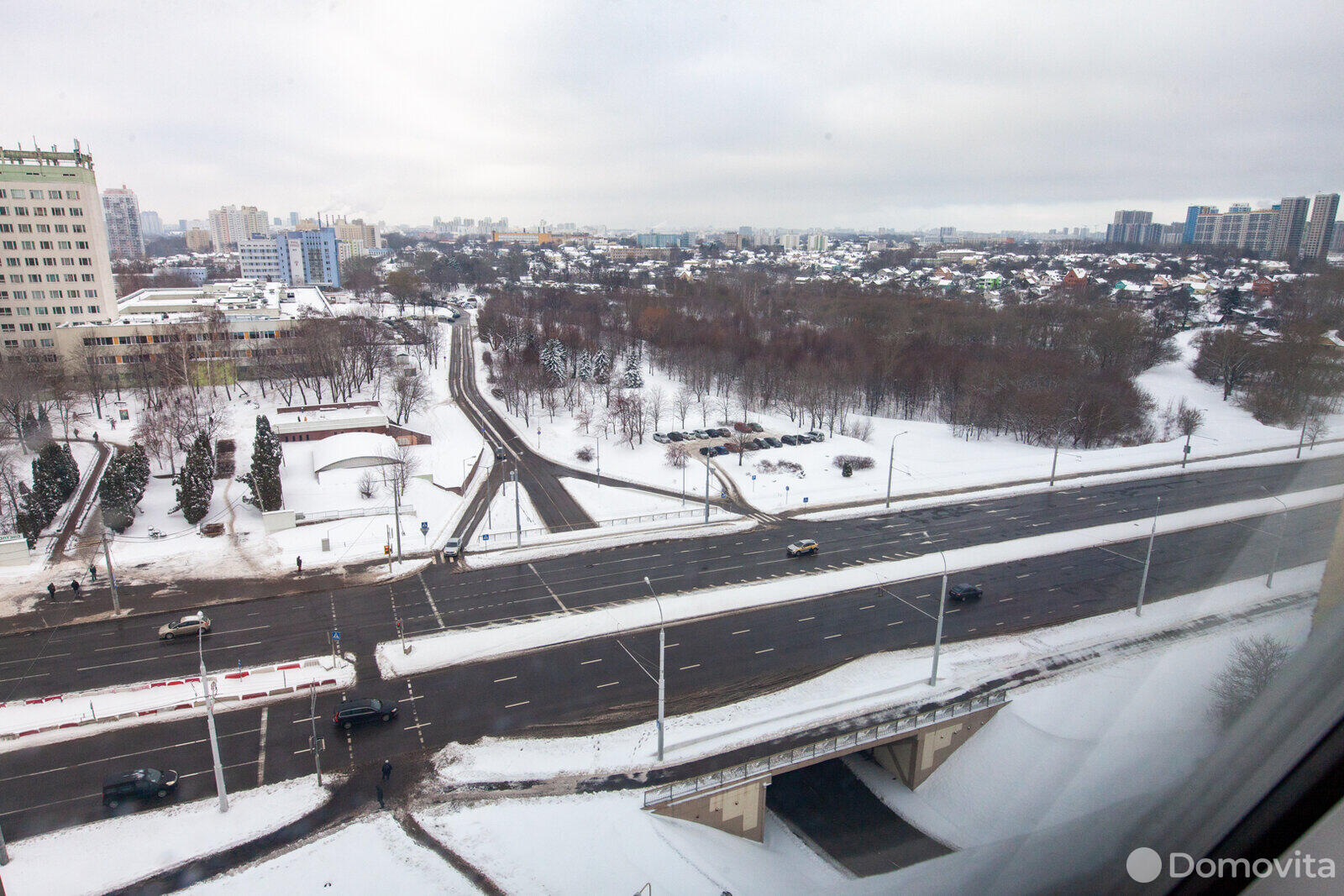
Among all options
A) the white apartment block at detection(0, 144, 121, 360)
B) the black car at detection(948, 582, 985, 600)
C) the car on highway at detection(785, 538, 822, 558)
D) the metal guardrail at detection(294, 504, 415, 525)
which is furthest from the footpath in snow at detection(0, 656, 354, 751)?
the white apartment block at detection(0, 144, 121, 360)

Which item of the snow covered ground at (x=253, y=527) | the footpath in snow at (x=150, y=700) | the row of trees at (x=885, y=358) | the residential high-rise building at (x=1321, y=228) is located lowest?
the snow covered ground at (x=253, y=527)

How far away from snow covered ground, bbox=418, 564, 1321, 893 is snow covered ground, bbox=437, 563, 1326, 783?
1.2 inches

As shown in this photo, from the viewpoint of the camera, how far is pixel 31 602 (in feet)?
51.7

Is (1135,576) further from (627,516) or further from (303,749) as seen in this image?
(303,749)

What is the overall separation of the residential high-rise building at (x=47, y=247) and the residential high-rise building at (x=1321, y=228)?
43.7 meters

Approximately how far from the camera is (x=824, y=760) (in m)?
10.8

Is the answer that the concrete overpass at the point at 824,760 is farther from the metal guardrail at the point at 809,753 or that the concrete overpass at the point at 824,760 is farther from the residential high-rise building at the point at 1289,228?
the residential high-rise building at the point at 1289,228

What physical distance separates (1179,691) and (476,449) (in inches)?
1105

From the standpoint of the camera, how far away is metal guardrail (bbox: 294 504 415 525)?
68.1 ft

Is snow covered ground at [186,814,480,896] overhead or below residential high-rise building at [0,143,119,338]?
below

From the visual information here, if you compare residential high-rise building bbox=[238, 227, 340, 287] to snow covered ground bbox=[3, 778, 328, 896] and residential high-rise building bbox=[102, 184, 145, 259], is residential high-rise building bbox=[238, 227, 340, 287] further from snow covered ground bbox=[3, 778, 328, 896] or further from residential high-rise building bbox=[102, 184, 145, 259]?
snow covered ground bbox=[3, 778, 328, 896]

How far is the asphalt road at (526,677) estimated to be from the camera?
1059cm

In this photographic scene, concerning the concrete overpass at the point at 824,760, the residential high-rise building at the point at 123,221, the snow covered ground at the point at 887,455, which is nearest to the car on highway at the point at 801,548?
the snow covered ground at the point at 887,455

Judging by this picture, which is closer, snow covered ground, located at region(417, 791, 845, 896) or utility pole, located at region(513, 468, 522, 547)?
snow covered ground, located at region(417, 791, 845, 896)
